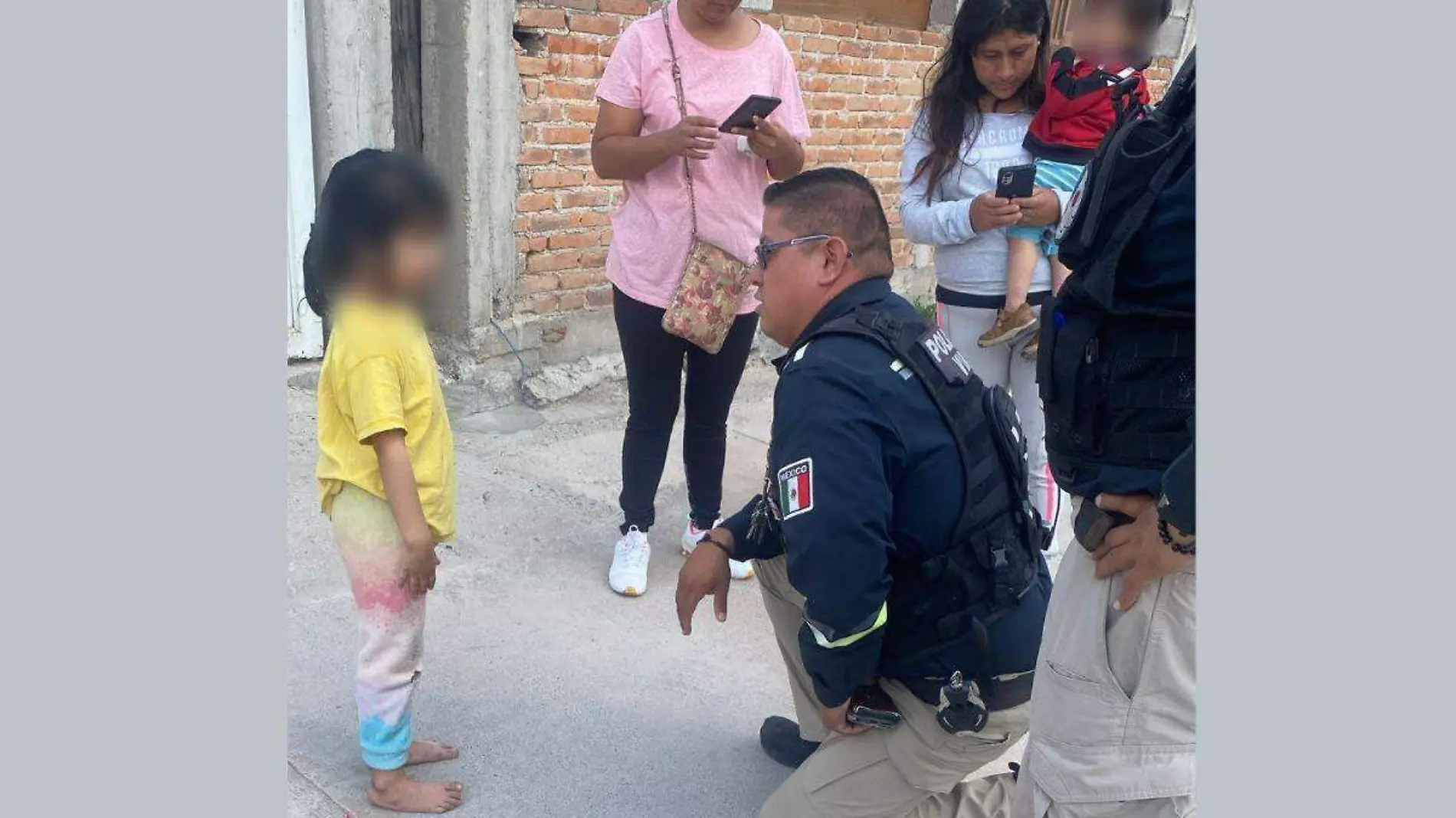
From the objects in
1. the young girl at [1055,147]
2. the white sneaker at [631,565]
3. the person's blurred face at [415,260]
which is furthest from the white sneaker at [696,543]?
the person's blurred face at [415,260]

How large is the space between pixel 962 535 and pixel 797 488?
34 centimetres

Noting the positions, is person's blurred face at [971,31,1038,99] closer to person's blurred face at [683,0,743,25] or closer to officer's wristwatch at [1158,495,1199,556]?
person's blurred face at [683,0,743,25]

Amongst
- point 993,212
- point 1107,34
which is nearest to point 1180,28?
point 993,212

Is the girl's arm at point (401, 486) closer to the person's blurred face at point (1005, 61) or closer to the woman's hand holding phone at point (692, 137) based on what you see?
the woman's hand holding phone at point (692, 137)

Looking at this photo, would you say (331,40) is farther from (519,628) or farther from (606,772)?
(606,772)

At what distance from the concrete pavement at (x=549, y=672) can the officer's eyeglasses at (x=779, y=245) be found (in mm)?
1256

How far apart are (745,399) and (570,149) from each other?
1510 mm

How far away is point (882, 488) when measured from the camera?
201cm

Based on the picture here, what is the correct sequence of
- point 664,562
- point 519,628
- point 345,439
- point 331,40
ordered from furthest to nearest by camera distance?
point 331,40 → point 664,562 → point 519,628 → point 345,439

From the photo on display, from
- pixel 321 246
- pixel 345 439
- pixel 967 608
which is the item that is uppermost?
pixel 321 246

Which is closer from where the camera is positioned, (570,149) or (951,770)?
(951,770)

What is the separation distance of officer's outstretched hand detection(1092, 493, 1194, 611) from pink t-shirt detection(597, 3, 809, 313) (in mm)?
1803

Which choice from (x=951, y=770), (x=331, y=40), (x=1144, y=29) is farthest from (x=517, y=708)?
(x=331, y=40)

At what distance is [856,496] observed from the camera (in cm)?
198
